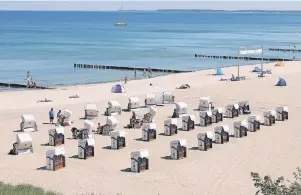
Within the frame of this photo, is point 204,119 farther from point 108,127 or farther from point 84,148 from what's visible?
point 84,148

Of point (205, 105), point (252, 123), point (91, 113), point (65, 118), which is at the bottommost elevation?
point (252, 123)

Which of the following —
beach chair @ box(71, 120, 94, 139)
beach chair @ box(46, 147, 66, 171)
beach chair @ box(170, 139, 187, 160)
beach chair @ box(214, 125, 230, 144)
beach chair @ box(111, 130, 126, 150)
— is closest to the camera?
beach chair @ box(46, 147, 66, 171)

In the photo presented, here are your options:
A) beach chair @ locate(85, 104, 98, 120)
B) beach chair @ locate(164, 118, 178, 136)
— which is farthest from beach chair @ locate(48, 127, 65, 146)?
beach chair @ locate(85, 104, 98, 120)

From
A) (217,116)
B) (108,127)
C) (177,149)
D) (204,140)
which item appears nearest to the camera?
(177,149)

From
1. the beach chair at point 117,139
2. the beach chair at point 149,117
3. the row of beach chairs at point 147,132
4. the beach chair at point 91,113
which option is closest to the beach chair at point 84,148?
the row of beach chairs at point 147,132

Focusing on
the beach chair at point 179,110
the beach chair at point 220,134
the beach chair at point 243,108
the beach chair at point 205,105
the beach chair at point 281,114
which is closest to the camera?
the beach chair at point 220,134

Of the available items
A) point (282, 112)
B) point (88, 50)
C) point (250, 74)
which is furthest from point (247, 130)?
point (88, 50)

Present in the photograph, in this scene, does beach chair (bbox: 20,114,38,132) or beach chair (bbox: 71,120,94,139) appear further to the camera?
beach chair (bbox: 20,114,38,132)

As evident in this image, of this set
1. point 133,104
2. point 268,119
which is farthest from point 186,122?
point 133,104

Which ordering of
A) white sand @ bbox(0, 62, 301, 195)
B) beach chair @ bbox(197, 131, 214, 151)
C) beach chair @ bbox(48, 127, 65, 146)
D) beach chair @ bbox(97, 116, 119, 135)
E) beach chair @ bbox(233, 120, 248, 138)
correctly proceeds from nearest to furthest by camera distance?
white sand @ bbox(0, 62, 301, 195) < beach chair @ bbox(197, 131, 214, 151) < beach chair @ bbox(48, 127, 65, 146) < beach chair @ bbox(233, 120, 248, 138) < beach chair @ bbox(97, 116, 119, 135)

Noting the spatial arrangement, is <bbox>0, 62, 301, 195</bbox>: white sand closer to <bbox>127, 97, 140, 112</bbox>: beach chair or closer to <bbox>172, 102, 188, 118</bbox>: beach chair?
<bbox>172, 102, 188, 118</bbox>: beach chair

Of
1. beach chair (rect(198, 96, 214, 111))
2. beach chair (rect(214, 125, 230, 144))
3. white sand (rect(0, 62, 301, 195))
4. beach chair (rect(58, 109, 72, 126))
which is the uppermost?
beach chair (rect(198, 96, 214, 111))

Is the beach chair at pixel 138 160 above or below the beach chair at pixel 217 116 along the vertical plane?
below

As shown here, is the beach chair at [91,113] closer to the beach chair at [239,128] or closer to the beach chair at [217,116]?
the beach chair at [217,116]
